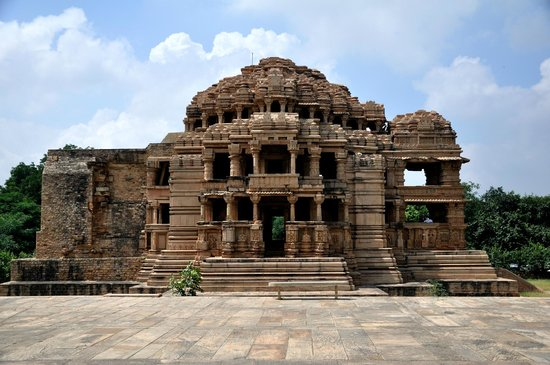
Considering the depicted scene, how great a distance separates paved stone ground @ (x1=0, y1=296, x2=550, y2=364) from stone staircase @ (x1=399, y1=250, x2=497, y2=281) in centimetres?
943

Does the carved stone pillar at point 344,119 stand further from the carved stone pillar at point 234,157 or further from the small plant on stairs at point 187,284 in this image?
the small plant on stairs at point 187,284

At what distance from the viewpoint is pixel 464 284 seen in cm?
2425

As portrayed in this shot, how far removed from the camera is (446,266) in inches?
1018

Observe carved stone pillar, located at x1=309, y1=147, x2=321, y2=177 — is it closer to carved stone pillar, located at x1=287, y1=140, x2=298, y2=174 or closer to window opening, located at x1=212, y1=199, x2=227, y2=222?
carved stone pillar, located at x1=287, y1=140, x2=298, y2=174

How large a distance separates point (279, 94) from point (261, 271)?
28.7 ft

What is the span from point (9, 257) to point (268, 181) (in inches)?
770

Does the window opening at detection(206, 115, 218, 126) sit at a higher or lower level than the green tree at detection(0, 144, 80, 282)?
higher

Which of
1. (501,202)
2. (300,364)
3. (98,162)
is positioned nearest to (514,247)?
(501,202)

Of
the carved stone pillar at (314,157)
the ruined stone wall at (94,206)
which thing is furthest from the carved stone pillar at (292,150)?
the ruined stone wall at (94,206)

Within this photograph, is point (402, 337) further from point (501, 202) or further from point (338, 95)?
point (501, 202)

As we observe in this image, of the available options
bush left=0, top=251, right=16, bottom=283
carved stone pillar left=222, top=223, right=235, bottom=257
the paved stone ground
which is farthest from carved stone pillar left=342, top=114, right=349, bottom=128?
bush left=0, top=251, right=16, bottom=283

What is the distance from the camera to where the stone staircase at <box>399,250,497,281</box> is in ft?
83.9

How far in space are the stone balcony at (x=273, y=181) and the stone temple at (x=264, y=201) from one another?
58 millimetres

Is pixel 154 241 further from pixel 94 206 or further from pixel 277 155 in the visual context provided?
pixel 277 155
